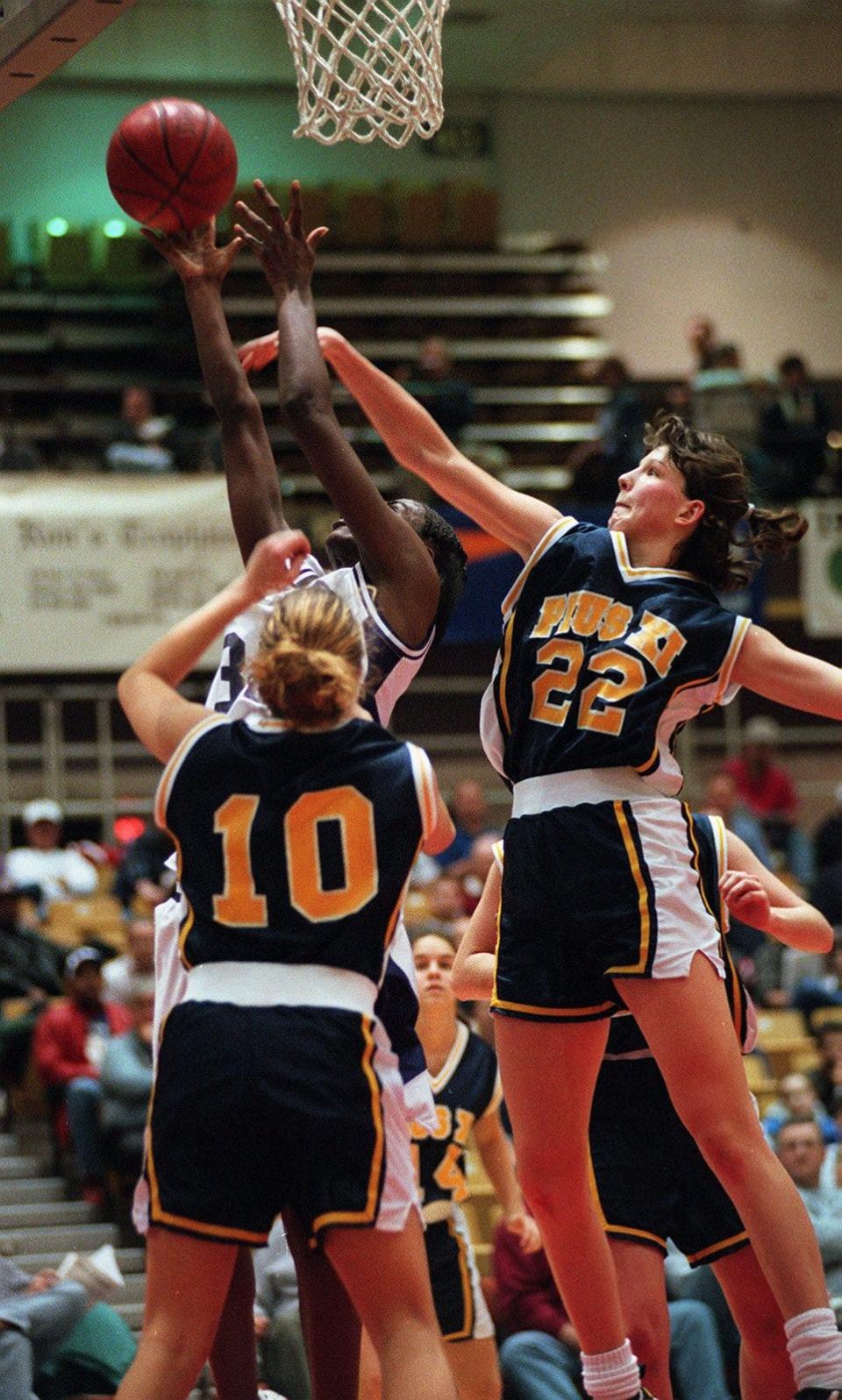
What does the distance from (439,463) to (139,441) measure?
1058cm

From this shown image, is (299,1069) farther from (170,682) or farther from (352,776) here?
(170,682)

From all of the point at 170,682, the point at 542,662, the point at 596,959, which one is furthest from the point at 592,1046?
the point at 170,682

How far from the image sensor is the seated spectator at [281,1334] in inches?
267

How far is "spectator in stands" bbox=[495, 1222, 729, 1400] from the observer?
689 centimetres

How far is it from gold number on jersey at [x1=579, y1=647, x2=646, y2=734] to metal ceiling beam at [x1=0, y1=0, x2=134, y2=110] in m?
1.99

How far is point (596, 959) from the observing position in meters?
4.35

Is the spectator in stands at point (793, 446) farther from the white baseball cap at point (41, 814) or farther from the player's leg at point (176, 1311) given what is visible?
the player's leg at point (176, 1311)

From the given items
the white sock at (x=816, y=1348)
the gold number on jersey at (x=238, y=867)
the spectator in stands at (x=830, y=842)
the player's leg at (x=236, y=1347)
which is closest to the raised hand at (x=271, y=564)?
the gold number on jersey at (x=238, y=867)

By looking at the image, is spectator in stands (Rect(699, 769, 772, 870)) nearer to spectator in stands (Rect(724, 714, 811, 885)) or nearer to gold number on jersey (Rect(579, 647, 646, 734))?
spectator in stands (Rect(724, 714, 811, 885))

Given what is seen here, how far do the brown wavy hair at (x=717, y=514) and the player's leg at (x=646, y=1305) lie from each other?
5.40 feet

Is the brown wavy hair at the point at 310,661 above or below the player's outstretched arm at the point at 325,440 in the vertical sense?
below

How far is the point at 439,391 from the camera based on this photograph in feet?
51.7

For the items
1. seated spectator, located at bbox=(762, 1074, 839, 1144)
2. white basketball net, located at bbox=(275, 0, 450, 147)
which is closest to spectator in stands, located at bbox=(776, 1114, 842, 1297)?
seated spectator, located at bbox=(762, 1074, 839, 1144)

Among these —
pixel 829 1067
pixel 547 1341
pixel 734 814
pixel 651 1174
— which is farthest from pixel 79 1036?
pixel 651 1174
